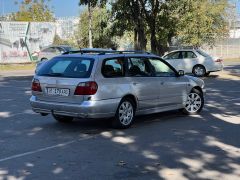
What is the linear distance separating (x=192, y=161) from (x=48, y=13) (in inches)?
2666

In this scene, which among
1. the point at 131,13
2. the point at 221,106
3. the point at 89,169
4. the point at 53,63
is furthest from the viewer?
the point at 131,13

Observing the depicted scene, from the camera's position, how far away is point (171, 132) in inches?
381

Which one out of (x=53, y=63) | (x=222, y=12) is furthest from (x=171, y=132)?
(x=222, y=12)

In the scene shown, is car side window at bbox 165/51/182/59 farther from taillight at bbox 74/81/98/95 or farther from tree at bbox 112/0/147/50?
taillight at bbox 74/81/98/95

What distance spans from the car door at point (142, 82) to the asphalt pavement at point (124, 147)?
495 millimetres

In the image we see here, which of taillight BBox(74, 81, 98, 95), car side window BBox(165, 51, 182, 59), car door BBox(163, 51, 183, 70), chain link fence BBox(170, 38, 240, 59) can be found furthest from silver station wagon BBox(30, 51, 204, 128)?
chain link fence BBox(170, 38, 240, 59)

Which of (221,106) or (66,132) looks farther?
(221,106)

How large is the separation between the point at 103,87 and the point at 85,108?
0.54 meters

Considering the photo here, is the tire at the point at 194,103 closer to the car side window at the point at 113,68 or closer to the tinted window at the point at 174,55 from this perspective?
the car side window at the point at 113,68

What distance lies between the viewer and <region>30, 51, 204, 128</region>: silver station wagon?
9.48 m

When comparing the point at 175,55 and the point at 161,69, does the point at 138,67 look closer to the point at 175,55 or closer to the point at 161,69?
the point at 161,69

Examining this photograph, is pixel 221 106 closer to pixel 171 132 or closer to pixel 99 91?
pixel 171 132

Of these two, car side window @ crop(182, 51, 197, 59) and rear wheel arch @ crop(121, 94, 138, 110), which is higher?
car side window @ crop(182, 51, 197, 59)

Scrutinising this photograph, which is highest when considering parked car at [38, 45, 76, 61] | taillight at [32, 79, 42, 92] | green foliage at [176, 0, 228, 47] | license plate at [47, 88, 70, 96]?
green foliage at [176, 0, 228, 47]
